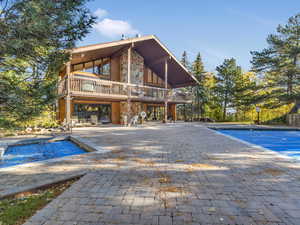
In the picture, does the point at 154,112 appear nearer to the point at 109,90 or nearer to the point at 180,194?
the point at 109,90

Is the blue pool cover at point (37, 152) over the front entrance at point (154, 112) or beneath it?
beneath

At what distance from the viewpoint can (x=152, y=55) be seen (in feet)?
46.6

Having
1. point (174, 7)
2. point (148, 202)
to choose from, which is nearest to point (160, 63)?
point (174, 7)

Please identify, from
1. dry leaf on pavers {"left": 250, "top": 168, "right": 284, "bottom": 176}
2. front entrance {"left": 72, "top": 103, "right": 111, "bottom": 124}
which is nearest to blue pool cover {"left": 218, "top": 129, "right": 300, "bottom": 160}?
dry leaf on pavers {"left": 250, "top": 168, "right": 284, "bottom": 176}

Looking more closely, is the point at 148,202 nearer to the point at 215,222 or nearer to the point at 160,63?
the point at 215,222

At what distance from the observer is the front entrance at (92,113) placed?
A: 38.6ft

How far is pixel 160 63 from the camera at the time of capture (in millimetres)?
14781

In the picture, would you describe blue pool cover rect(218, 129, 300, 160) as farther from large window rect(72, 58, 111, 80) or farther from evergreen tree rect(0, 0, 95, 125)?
large window rect(72, 58, 111, 80)

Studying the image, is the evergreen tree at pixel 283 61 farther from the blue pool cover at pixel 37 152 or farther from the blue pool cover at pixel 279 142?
the blue pool cover at pixel 37 152

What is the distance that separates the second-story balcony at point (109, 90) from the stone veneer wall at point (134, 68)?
1449 mm

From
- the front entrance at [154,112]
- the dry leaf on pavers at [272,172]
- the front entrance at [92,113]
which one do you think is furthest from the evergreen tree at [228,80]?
the dry leaf on pavers at [272,172]

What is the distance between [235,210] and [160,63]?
14218 millimetres

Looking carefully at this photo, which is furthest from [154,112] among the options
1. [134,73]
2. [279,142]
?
[279,142]

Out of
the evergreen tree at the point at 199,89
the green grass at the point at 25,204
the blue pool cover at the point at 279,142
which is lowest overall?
the blue pool cover at the point at 279,142
